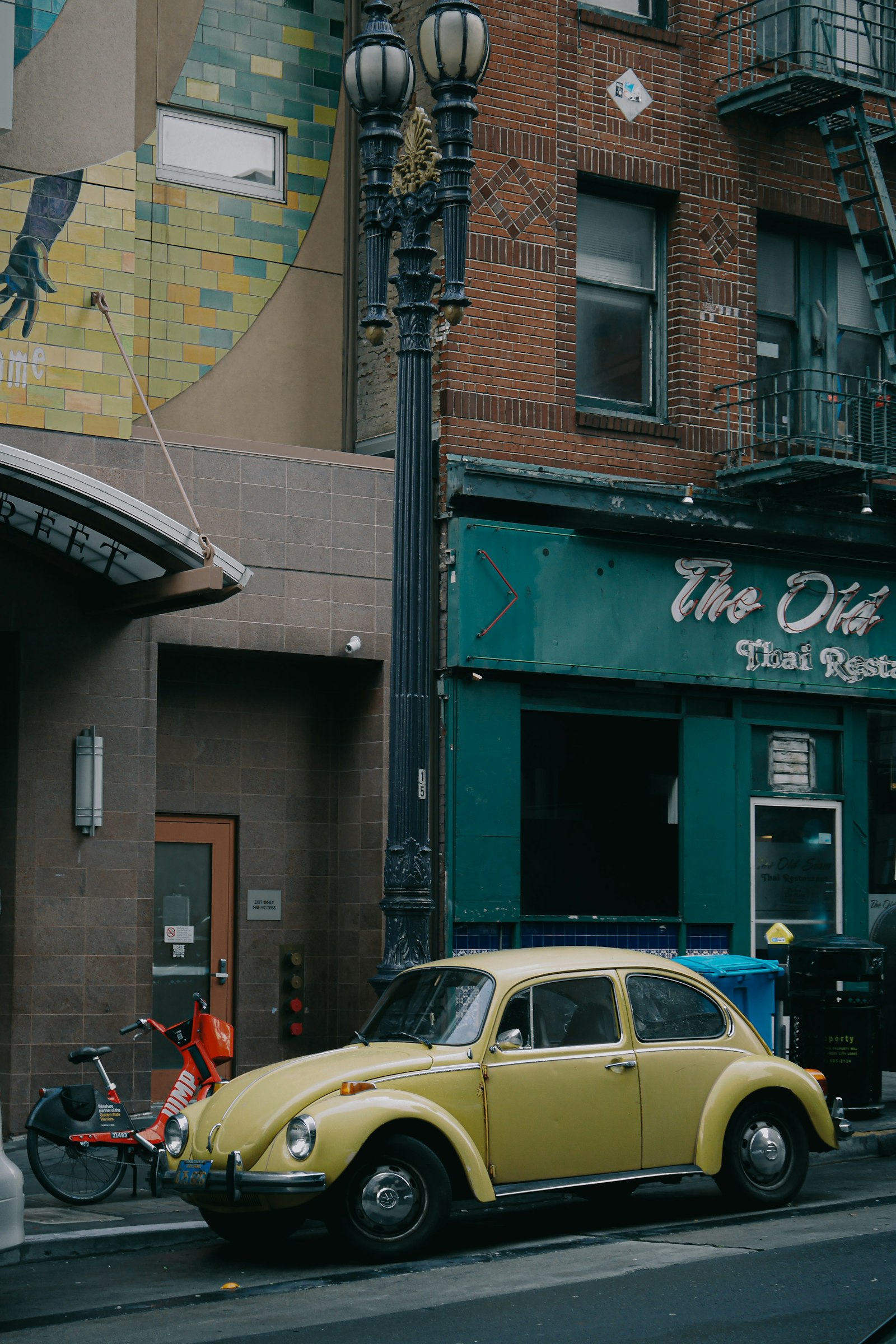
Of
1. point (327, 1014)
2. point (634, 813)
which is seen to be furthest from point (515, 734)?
point (327, 1014)

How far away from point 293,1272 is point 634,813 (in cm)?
800

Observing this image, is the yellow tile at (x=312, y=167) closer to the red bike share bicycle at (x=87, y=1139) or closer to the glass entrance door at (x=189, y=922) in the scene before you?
the glass entrance door at (x=189, y=922)

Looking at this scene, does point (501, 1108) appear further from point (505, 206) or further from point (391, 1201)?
point (505, 206)

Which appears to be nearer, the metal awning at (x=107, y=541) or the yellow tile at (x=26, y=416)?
the metal awning at (x=107, y=541)

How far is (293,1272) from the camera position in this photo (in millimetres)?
9070

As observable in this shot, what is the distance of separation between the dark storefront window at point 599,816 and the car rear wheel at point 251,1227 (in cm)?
625

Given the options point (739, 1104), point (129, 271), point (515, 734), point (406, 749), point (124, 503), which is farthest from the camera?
point (515, 734)

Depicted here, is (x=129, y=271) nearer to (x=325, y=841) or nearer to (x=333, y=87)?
(x=333, y=87)

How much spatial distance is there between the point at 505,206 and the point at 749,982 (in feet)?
24.1

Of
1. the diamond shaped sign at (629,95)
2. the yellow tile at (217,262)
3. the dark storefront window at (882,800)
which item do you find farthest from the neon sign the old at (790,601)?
the yellow tile at (217,262)

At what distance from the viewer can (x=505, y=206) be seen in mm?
16125

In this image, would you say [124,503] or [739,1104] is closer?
[739,1104]

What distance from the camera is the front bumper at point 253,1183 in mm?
8766

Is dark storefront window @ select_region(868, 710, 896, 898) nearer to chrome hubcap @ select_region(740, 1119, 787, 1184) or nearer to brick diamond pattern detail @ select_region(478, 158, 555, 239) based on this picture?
brick diamond pattern detail @ select_region(478, 158, 555, 239)
